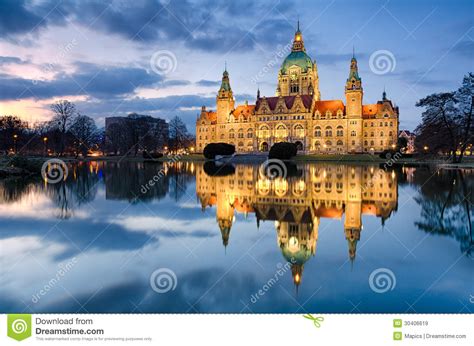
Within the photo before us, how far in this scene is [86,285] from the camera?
5730 mm

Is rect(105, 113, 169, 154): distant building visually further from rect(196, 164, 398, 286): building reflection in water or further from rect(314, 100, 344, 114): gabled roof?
rect(196, 164, 398, 286): building reflection in water

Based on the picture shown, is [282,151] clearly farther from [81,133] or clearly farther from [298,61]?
[298,61]

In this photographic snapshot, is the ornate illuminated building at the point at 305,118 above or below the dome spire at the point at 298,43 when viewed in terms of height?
below

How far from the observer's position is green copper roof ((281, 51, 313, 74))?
94250 millimetres

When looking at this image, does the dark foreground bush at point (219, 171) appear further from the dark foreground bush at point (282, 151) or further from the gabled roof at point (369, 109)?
the gabled roof at point (369, 109)

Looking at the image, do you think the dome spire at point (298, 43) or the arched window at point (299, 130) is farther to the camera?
the dome spire at point (298, 43)
